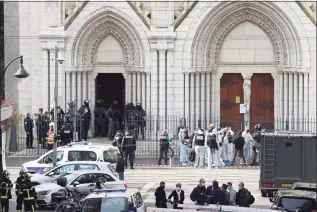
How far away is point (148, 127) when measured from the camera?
5256 cm

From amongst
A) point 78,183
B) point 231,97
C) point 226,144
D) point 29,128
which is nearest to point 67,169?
point 78,183

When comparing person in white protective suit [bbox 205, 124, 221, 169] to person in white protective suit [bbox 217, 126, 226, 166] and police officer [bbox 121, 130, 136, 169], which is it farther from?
police officer [bbox 121, 130, 136, 169]

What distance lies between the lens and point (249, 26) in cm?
5338

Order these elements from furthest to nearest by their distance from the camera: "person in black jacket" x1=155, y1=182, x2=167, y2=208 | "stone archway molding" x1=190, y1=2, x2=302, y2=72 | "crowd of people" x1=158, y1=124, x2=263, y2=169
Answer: "stone archway molding" x1=190, y1=2, x2=302, y2=72 < "crowd of people" x1=158, y1=124, x2=263, y2=169 < "person in black jacket" x1=155, y1=182, x2=167, y2=208

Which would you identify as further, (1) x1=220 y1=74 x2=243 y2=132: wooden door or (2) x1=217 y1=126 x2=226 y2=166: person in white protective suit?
(1) x1=220 y1=74 x2=243 y2=132: wooden door

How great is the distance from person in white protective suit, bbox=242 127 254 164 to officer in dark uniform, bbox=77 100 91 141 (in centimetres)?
659

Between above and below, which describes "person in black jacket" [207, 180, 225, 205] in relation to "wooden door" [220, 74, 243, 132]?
below

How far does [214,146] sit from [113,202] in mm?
15225

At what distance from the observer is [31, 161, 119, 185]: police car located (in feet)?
135

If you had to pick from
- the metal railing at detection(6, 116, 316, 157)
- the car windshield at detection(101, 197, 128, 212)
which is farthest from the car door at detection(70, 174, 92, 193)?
the metal railing at detection(6, 116, 316, 157)

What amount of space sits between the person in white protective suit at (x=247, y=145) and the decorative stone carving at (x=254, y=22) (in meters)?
4.81

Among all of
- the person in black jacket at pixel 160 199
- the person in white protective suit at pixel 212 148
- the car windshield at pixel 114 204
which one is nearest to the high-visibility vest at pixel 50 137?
the person in white protective suit at pixel 212 148

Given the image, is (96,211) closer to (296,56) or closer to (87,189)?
(87,189)

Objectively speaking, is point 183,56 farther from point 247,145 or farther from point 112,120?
point 247,145
